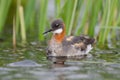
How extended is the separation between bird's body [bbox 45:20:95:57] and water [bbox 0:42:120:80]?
23 centimetres

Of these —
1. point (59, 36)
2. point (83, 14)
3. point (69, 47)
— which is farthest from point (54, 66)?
point (83, 14)

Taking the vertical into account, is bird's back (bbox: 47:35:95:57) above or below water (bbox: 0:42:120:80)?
above

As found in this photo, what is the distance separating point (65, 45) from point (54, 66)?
5.80ft

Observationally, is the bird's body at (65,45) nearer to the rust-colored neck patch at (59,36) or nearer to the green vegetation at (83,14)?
the rust-colored neck patch at (59,36)

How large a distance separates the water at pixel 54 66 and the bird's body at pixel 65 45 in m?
0.23

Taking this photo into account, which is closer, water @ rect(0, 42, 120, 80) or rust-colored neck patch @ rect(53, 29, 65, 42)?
water @ rect(0, 42, 120, 80)

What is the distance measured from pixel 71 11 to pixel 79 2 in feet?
1.07

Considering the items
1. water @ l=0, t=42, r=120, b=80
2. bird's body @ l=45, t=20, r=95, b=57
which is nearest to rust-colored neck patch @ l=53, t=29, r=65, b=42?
bird's body @ l=45, t=20, r=95, b=57

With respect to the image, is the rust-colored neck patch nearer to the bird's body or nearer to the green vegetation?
the bird's body

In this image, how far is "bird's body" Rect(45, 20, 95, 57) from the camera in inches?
470

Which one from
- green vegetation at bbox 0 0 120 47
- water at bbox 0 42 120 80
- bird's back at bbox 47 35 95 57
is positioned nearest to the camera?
water at bbox 0 42 120 80

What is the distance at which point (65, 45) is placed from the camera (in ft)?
39.8

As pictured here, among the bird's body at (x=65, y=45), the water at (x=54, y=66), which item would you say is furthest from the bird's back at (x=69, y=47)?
the water at (x=54, y=66)

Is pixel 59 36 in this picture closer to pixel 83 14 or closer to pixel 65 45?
pixel 65 45
